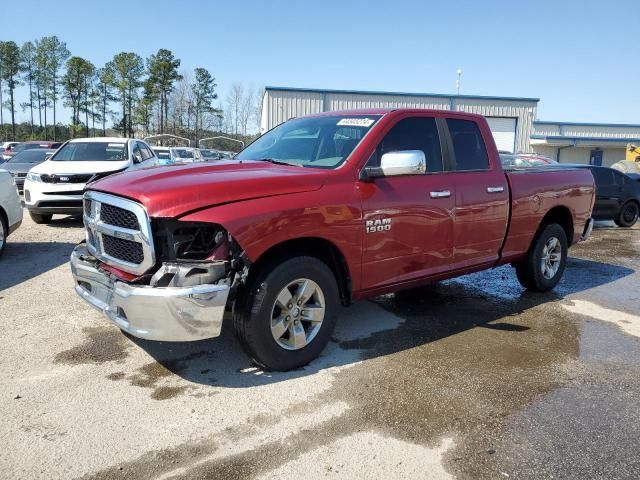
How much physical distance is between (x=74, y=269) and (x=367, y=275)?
232 cm

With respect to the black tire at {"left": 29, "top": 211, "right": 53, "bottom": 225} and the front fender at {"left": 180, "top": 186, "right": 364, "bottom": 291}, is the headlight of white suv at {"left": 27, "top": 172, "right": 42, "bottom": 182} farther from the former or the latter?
the front fender at {"left": 180, "top": 186, "right": 364, "bottom": 291}

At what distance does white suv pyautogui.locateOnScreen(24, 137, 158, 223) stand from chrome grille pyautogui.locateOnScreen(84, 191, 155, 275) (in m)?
6.21

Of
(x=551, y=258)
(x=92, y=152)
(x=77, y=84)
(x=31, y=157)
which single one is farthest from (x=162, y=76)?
(x=551, y=258)

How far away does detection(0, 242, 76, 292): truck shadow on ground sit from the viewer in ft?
21.4

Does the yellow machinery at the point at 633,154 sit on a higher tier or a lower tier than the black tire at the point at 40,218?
higher

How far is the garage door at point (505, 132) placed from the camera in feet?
123

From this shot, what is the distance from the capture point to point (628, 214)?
13562 mm

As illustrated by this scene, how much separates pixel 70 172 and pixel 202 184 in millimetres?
7912

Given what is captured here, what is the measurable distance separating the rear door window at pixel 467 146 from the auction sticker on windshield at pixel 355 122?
1025 mm

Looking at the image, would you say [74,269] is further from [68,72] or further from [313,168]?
[68,72]

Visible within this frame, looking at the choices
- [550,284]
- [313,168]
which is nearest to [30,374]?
[313,168]

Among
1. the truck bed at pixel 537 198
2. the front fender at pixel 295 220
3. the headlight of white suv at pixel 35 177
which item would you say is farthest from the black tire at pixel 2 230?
the truck bed at pixel 537 198

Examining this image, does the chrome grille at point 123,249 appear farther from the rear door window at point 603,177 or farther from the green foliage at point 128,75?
the green foliage at point 128,75

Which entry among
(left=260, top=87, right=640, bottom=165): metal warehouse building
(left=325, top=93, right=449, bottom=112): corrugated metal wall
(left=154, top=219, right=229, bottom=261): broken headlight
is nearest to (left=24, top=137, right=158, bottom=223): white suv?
(left=154, top=219, right=229, bottom=261): broken headlight
